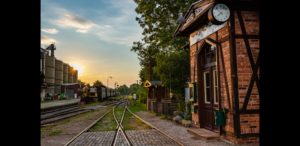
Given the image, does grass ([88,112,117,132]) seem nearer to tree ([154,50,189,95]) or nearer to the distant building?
tree ([154,50,189,95])

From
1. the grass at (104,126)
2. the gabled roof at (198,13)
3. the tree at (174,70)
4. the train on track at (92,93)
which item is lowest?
the grass at (104,126)

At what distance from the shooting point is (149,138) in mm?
10453

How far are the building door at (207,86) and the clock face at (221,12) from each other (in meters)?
1.96

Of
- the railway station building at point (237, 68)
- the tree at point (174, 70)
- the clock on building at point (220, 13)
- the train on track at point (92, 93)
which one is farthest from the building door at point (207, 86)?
the train on track at point (92, 93)

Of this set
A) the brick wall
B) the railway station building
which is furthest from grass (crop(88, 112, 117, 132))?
the brick wall

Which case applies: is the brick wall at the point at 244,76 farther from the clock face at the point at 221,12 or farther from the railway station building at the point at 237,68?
the clock face at the point at 221,12

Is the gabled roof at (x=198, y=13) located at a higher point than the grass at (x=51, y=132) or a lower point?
higher

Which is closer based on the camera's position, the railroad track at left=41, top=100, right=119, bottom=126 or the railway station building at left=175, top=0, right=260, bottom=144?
the railway station building at left=175, top=0, right=260, bottom=144

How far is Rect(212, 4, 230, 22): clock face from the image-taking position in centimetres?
879

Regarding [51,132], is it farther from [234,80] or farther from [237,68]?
[237,68]

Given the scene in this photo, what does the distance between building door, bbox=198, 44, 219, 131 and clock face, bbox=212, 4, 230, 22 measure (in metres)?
1.96

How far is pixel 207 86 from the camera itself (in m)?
11.7

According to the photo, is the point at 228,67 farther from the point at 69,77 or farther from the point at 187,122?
the point at 69,77

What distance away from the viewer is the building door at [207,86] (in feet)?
35.4
